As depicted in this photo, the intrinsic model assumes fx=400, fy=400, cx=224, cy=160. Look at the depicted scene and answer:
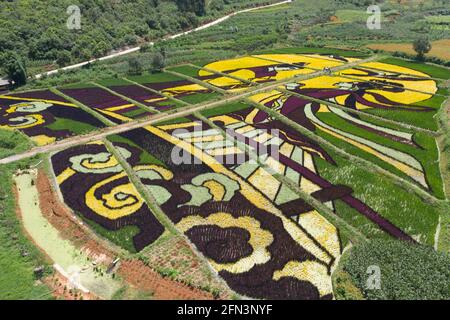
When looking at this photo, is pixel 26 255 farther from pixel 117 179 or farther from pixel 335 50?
pixel 335 50

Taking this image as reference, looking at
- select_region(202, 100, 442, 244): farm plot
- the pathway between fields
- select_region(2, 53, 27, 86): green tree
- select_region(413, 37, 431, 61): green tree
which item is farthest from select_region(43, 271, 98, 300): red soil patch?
select_region(413, 37, 431, 61): green tree

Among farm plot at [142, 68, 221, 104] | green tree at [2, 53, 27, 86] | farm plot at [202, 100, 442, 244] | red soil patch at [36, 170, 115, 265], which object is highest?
green tree at [2, 53, 27, 86]

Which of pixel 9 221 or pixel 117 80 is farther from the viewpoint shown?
pixel 117 80

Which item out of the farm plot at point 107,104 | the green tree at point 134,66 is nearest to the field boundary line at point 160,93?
the green tree at point 134,66

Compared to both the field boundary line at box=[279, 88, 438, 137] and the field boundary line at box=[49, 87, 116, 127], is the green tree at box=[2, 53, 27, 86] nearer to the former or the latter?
the field boundary line at box=[49, 87, 116, 127]

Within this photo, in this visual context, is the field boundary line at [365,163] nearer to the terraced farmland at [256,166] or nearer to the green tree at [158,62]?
the terraced farmland at [256,166]

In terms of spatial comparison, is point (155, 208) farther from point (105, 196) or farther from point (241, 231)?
point (241, 231)
